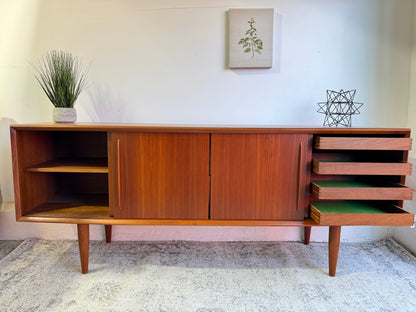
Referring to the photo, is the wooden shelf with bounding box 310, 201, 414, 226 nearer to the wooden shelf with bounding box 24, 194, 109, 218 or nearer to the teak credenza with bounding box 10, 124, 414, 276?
the teak credenza with bounding box 10, 124, 414, 276

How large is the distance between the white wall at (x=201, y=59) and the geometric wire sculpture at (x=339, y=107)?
0.04m

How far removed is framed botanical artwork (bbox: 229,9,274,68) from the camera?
1420 mm

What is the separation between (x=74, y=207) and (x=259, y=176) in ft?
3.04

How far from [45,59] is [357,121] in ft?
6.21

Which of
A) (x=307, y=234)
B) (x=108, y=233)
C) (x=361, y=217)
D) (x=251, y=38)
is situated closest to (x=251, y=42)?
(x=251, y=38)

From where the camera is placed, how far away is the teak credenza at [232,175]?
106 centimetres

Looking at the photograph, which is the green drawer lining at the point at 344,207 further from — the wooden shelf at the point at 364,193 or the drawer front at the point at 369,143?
the drawer front at the point at 369,143

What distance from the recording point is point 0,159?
155 centimetres

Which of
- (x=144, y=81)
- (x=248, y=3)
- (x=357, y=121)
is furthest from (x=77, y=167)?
(x=357, y=121)

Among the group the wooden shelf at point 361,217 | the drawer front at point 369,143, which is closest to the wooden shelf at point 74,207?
the wooden shelf at point 361,217

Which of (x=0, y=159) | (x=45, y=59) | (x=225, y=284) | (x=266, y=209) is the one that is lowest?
(x=225, y=284)

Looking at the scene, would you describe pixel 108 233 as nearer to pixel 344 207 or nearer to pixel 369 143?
pixel 344 207

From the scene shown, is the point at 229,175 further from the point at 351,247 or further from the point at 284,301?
the point at 351,247

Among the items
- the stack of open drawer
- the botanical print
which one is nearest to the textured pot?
the botanical print
